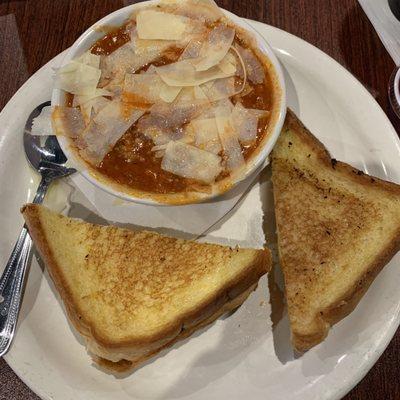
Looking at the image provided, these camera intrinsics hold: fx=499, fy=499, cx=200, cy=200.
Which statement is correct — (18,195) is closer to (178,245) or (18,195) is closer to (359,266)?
(178,245)

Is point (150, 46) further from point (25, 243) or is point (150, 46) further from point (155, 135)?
point (25, 243)

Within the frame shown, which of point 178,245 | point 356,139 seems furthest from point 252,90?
point 178,245

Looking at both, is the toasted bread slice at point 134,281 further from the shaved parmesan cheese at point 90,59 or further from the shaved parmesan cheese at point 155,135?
the shaved parmesan cheese at point 90,59

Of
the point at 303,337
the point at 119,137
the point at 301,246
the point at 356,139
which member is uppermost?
the point at 119,137

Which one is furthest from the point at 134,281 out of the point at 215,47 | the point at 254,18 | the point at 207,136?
the point at 254,18

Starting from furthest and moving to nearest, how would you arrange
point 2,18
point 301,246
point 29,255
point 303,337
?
point 2,18
point 29,255
point 301,246
point 303,337
